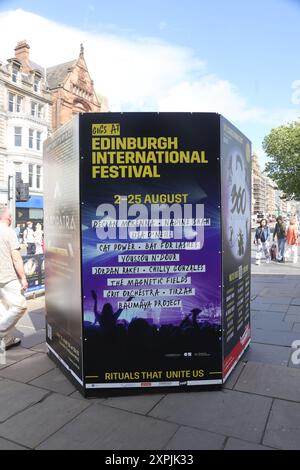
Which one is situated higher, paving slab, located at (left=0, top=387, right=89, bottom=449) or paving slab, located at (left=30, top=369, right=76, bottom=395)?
paving slab, located at (left=0, top=387, right=89, bottom=449)

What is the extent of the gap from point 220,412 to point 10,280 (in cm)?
308

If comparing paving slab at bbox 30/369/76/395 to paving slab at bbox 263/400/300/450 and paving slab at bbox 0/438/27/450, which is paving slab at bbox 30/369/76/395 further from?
paving slab at bbox 263/400/300/450

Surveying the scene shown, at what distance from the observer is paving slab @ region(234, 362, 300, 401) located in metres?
3.85

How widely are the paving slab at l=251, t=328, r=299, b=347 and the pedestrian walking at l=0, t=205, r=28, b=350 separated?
128 inches

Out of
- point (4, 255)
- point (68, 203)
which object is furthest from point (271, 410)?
point (4, 255)

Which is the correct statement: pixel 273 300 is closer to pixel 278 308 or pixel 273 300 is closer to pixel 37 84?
pixel 278 308

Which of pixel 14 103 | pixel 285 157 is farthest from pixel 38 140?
pixel 285 157

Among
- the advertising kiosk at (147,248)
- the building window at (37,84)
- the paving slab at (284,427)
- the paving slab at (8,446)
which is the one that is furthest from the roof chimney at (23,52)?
the paving slab at (284,427)

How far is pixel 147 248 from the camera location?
372 centimetres

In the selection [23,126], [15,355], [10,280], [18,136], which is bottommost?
[15,355]

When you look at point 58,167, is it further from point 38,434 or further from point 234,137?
point 38,434

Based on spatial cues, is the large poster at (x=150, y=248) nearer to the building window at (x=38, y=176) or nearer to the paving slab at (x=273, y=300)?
the paving slab at (x=273, y=300)

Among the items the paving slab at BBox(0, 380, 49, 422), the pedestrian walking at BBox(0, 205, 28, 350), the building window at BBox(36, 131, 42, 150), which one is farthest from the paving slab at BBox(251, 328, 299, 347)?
the building window at BBox(36, 131, 42, 150)

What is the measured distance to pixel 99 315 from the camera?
3727 millimetres
